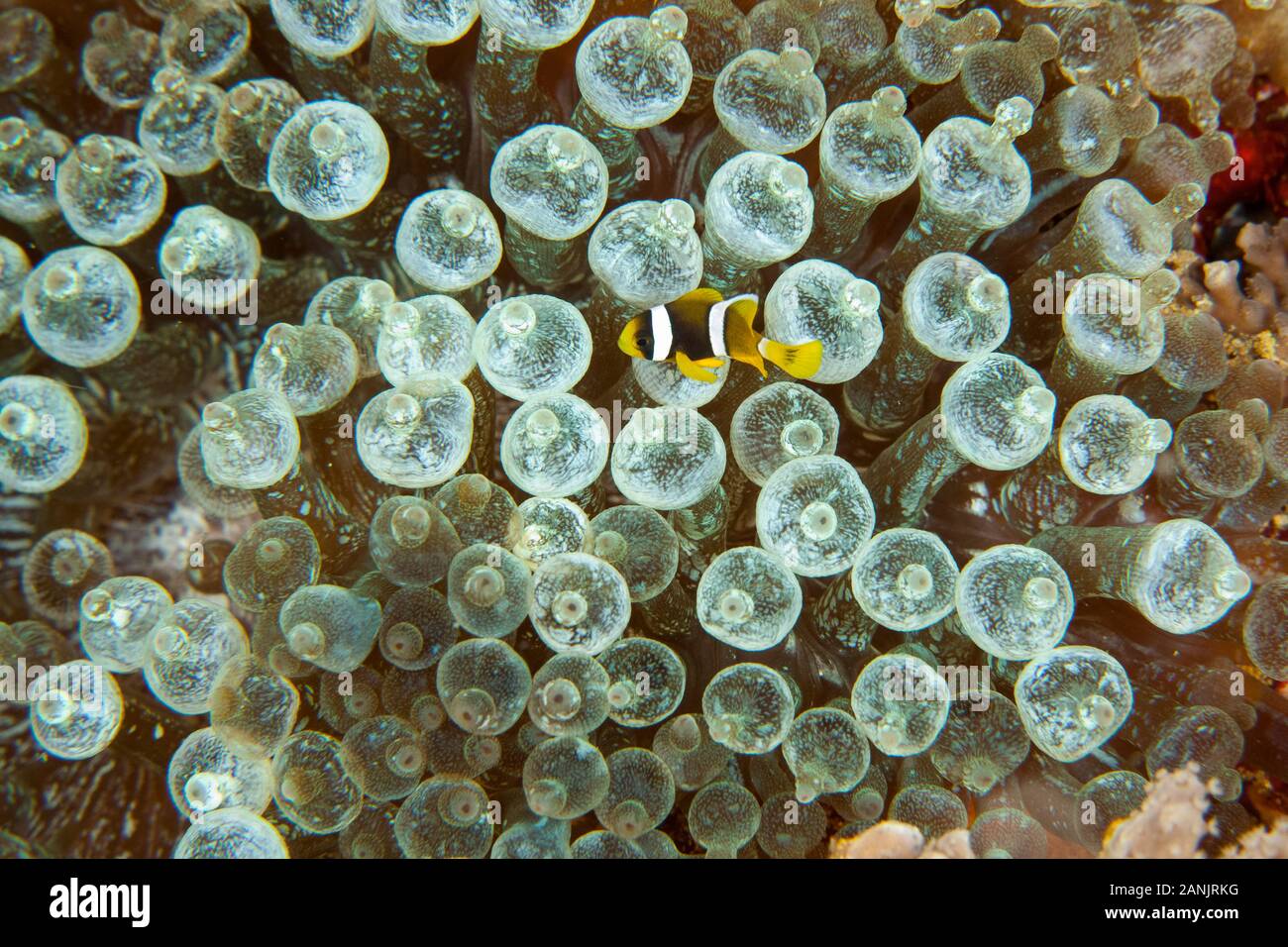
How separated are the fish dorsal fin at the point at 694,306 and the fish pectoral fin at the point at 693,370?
0.06 metres

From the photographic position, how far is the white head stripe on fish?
132 centimetres

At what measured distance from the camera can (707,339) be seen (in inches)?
52.1

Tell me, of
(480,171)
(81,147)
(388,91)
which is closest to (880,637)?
(480,171)

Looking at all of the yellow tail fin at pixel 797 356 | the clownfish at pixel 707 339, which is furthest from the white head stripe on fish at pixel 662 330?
the yellow tail fin at pixel 797 356

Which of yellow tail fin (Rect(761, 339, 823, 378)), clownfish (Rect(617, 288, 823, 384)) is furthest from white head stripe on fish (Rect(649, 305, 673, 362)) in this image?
yellow tail fin (Rect(761, 339, 823, 378))

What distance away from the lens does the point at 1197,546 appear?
1.30 m

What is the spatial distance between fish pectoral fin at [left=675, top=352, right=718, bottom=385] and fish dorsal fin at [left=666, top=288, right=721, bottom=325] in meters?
0.06

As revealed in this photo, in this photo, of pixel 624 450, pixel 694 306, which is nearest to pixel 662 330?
pixel 694 306

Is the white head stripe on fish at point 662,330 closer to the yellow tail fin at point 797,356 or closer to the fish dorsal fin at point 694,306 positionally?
the fish dorsal fin at point 694,306

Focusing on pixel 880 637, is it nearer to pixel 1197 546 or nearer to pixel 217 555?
pixel 1197 546

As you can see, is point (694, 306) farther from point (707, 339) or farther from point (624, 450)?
point (624, 450)

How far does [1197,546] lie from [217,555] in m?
1.78

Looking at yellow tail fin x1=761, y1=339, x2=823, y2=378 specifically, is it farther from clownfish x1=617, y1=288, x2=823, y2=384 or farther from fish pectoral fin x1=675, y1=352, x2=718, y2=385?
fish pectoral fin x1=675, y1=352, x2=718, y2=385

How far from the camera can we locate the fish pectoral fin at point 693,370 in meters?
1.31
